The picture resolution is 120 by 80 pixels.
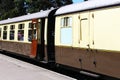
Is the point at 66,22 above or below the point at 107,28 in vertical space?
above

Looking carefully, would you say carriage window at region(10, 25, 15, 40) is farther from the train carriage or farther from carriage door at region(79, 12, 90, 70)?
carriage door at region(79, 12, 90, 70)

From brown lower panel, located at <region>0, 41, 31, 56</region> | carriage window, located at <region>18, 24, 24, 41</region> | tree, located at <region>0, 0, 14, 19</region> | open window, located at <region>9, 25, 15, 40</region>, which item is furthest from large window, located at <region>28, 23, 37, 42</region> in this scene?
tree, located at <region>0, 0, 14, 19</region>

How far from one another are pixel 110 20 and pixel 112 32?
0.40 meters

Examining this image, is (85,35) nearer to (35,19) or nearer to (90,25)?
(90,25)

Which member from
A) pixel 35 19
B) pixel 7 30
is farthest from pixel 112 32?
pixel 7 30

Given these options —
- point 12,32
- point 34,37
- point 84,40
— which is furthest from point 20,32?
point 84,40

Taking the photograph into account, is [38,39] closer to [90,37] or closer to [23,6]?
[90,37]

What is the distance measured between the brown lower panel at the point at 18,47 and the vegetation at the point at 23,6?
32.3 meters

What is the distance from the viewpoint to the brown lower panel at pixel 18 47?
21641 mm

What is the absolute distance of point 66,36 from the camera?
50.9 ft

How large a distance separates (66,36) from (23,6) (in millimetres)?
52478

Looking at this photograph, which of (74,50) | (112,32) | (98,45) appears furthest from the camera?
(74,50)

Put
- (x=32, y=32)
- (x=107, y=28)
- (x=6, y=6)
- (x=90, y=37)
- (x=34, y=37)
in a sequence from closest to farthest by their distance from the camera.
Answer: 1. (x=107, y=28)
2. (x=90, y=37)
3. (x=34, y=37)
4. (x=32, y=32)
5. (x=6, y=6)

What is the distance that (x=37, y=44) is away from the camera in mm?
19438
